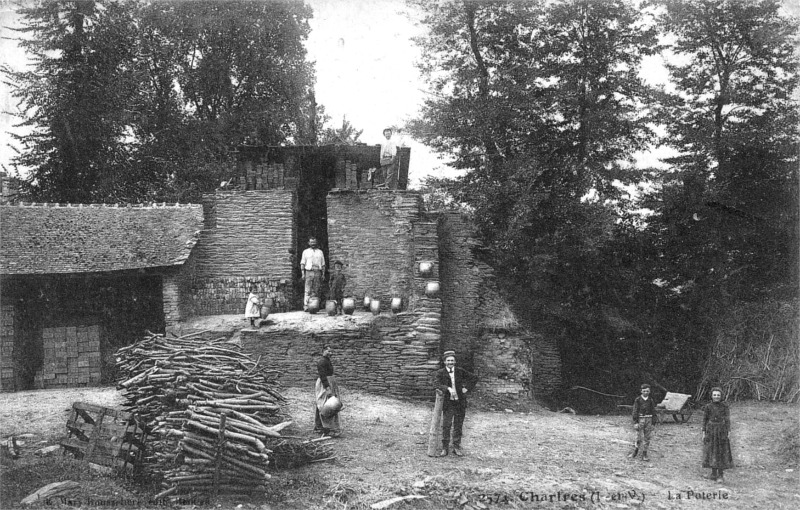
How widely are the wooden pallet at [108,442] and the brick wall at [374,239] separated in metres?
7.34

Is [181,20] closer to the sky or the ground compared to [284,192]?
closer to the sky

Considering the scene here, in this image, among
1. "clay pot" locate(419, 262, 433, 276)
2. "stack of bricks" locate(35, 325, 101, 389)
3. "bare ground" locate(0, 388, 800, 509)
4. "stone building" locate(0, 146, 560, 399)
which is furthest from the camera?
"stack of bricks" locate(35, 325, 101, 389)

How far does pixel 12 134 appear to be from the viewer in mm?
24984

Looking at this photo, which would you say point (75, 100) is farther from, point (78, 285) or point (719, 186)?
point (719, 186)

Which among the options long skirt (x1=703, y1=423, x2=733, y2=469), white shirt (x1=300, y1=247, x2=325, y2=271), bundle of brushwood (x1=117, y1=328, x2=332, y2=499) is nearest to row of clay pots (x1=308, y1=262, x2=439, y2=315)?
white shirt (x1=300, y1=247, x2=325, y2=271)

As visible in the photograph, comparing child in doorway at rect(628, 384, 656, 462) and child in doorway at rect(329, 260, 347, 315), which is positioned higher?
child in doorway at rect(329, 260, 347, 315)

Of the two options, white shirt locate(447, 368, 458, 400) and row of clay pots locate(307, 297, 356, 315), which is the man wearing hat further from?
row of clay pots locate(307, 297, 356, 315)

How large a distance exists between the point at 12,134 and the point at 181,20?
8.41m

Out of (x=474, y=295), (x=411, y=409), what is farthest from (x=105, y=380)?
(x=474, y=295)

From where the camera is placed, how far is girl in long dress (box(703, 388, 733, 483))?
9.58 m

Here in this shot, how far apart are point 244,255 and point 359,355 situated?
177 inches

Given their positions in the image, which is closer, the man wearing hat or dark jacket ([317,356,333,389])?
the man wearing hat

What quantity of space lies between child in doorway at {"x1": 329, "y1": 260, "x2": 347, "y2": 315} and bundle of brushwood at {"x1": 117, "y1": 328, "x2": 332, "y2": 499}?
4.55 m

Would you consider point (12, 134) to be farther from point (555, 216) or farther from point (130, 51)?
point (555, 216)
